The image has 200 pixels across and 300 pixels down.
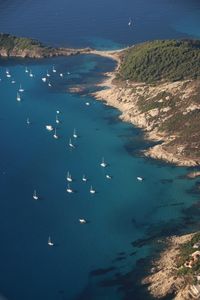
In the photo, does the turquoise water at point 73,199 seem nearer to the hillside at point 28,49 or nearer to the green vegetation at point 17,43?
the hillside at point 28,49

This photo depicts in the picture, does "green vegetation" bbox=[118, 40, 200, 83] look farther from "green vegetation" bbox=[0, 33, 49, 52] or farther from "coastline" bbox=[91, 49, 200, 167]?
"green vegetation" bbox=[0, 33, 49, 52]

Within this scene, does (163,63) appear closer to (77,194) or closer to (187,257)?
(77,194)

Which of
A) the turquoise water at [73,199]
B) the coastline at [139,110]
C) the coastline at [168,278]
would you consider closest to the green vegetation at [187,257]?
the coastline at [168,278]

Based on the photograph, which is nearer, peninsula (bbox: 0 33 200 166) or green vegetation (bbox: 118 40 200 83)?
peninsula (bbox: 0 33 200 166)

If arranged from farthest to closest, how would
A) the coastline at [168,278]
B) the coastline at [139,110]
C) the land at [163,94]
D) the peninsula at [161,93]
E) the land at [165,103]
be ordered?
the peninsula at [161,93]
the land at [163,94]
the coastline at [139,110]
the land at [165,103]
the coastline at [168,278]

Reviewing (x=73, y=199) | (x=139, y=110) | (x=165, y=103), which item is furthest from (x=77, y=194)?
(x=165, y=103)

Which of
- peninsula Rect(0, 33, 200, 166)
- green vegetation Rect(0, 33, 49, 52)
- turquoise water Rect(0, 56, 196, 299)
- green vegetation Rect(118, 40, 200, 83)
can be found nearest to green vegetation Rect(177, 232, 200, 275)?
turquoise water Rect(0, 56, 196, 299)
